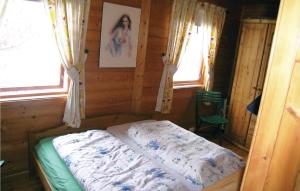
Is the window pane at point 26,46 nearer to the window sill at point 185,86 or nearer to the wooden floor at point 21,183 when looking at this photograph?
the wooden floor at point 21,183

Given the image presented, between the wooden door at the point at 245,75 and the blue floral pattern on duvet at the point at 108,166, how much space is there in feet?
7.60

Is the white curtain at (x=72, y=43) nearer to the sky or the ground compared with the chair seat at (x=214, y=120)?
nearer to the sky

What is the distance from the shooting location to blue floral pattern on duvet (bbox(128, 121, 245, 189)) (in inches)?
81.3

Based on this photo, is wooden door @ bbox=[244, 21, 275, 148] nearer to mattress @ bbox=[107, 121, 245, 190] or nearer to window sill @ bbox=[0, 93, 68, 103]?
mattress @ bbox=[107, 121, 245, 190]

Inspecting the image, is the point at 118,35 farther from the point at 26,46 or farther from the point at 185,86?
the point at 185,86

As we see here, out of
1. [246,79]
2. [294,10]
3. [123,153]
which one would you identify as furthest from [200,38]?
[294,10]

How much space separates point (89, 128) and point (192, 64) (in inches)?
79.7

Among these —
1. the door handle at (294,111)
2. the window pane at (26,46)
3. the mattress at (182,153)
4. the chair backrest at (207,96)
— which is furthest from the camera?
the chair backrest at (207,96)

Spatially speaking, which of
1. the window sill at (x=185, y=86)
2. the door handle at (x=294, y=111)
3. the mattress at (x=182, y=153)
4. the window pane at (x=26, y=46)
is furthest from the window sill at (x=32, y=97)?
the door handle at (x=294, y=111)

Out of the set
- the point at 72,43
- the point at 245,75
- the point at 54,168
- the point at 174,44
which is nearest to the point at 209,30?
the point at 174,44

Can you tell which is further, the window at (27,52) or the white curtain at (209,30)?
the white curtain at (209,30)

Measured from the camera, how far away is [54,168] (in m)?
2.05

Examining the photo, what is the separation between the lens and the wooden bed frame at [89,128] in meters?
1.81

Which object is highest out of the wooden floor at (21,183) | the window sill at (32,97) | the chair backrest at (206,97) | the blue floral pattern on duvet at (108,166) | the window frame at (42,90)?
the window frame at (42,90)
